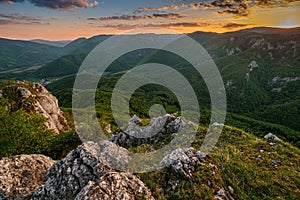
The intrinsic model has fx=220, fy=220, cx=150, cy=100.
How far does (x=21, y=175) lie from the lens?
18.4 m

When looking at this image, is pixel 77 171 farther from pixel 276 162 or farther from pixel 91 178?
pixel 276 162

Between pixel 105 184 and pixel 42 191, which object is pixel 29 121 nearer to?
pixel 42 191

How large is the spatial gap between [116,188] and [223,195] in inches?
311

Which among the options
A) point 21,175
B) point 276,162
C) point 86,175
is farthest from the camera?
point 276,162

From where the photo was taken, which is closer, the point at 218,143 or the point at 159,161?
the point at 159,161

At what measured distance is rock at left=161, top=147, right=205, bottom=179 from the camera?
16547 mm

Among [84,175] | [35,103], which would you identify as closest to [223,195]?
[84,175]

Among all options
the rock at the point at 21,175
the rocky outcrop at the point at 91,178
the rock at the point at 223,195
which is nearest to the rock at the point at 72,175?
the rocky outcrop at the point at 91,178

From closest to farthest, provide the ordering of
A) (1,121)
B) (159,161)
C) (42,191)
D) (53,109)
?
(42,191) < (159,161) < (1,121) < (53,109)

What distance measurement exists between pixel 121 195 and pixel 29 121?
2832 centimetres

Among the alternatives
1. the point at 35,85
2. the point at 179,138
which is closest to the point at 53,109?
the point at 35,85

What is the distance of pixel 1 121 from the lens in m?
32.5

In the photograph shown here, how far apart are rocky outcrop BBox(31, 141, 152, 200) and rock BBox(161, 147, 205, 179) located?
9.88 ft

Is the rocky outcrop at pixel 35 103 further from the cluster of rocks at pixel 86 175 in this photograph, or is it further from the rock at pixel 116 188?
the rock at pixel 116 188
